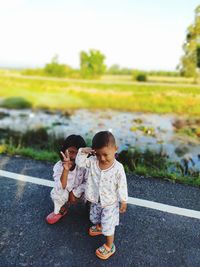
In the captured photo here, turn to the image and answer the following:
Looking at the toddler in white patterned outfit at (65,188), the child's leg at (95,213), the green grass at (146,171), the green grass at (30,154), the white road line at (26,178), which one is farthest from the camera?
the green grass at (30,154)

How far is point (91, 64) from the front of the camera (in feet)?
57.6

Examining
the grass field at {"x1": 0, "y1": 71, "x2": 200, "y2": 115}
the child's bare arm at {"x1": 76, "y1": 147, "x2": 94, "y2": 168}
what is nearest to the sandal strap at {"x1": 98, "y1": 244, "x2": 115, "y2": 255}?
the child's bare arm at {"x1": 76, "y1": 147, "x2": 94, "y2": 168}

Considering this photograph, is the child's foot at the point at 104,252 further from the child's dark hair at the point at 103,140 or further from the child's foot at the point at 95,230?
the child's dark hair at the point at 103,140

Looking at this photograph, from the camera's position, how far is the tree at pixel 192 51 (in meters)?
7.35

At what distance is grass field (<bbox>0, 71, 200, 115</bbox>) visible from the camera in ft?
31.8

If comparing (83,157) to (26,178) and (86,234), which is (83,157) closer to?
(86,234)

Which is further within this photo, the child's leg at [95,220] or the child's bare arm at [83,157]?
Answer: the child's leg at [95,220]

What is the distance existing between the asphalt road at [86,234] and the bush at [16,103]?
9232 millimetres

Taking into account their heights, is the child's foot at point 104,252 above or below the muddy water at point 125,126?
above

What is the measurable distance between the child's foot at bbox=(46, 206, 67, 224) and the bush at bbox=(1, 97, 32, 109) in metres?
9.81

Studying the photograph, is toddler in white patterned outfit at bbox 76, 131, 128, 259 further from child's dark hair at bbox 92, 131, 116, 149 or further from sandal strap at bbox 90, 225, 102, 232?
sandal strap at bbox 90, 225, 102, 232

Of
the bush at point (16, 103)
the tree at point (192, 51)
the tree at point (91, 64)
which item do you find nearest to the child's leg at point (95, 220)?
the tree at point (192, 51)

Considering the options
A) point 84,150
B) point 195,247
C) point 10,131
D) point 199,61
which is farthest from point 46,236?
point 199,61

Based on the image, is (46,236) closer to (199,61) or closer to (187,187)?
(187,187)
